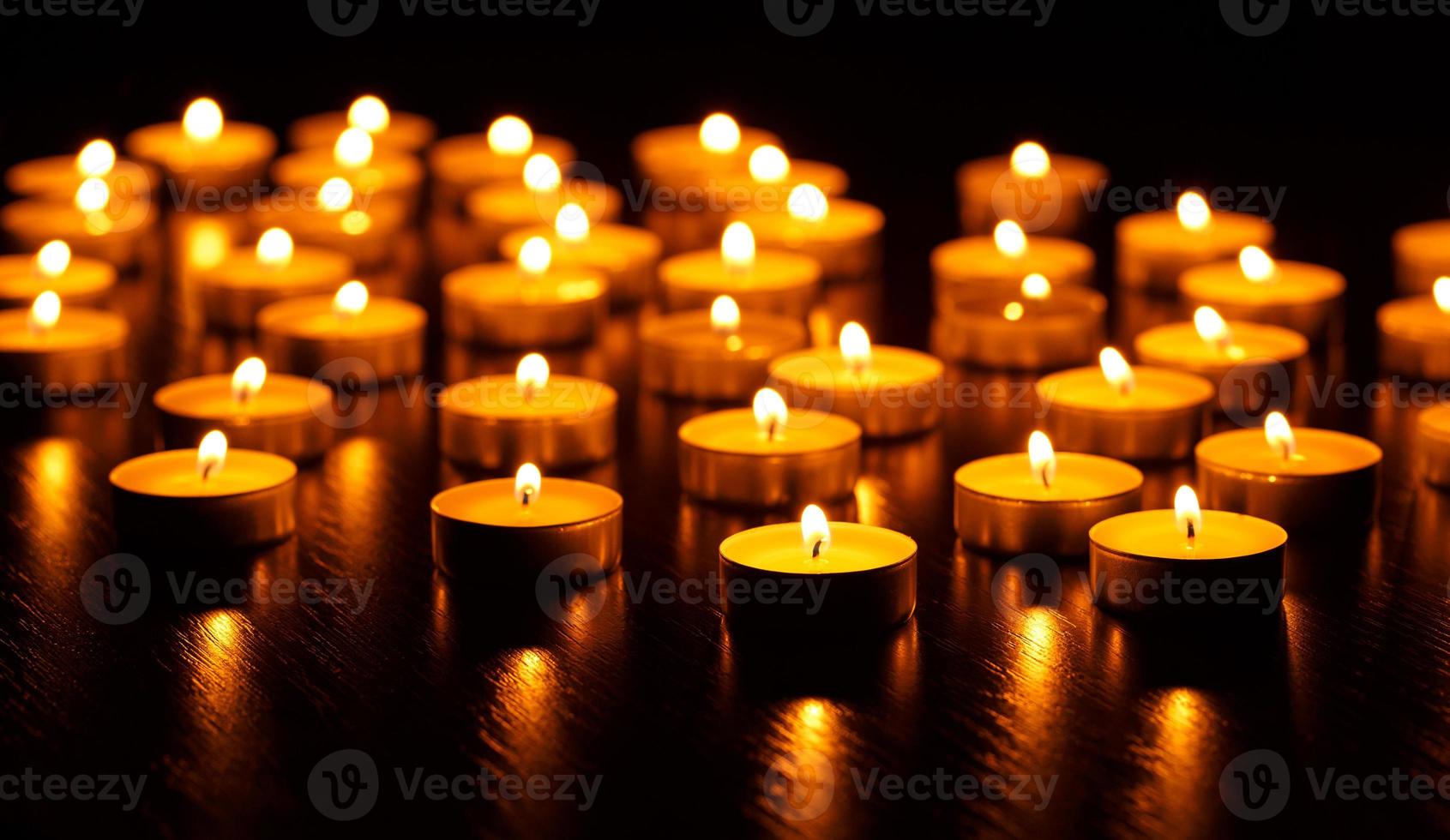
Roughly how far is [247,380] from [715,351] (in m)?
0.56

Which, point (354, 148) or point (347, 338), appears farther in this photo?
point (354, 148)

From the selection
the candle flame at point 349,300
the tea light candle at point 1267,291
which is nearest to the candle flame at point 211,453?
the candle flame at point 349,300

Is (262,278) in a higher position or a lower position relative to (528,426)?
higher

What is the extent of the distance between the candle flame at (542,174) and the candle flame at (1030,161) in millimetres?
757

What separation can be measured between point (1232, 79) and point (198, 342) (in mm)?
2239

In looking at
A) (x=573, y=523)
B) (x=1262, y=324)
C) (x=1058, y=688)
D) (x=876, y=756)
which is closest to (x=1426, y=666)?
(x=1058, y=688)

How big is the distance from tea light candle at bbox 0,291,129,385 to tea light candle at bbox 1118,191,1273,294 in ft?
4.74

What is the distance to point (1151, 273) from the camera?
2.84m

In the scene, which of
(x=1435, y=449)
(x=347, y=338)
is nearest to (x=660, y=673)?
(x=1435, y=449)

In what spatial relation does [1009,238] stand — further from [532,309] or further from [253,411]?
[253,411]

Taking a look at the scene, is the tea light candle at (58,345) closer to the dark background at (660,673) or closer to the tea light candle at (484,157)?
the dark background at (660,673)

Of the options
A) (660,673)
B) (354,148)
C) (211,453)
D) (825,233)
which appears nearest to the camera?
(660,673)

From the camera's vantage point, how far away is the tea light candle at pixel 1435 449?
1.97m

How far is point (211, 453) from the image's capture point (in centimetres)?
194
